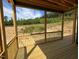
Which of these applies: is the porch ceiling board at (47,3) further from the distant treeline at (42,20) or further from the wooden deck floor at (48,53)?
the wooden deck floor at (48,53)

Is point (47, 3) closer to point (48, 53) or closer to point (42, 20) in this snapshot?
point (42, 20)

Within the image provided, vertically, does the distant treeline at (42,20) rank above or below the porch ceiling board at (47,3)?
below

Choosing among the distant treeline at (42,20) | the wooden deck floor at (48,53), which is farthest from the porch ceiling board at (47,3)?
the wooden deck floor at (48,53)

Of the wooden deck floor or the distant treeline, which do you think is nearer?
the wooden deck floor

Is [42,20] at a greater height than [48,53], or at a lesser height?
greater

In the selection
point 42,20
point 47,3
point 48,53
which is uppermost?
point 47,3

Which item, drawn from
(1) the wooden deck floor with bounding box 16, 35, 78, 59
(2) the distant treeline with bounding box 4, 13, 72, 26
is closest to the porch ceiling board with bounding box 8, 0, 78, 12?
(2) the distant treeline with bounding box 4, 13, 72, 26

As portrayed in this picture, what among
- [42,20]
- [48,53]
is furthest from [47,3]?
[48,53]

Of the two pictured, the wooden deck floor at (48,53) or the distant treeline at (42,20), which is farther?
the distant treeline at (42,20)

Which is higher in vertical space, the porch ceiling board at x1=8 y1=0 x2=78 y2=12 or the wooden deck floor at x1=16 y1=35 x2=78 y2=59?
the porch ceiling board at x1=8 y1=0 x2=78 y2=12

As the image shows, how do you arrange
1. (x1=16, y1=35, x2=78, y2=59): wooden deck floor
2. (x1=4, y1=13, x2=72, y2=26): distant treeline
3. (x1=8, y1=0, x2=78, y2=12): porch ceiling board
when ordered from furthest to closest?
(x1=4, y1=13, x2=72, y2=26): distant treeline
(x1=8, y1=0, x2=78, y2=12): porch ceiling board
(x1=16, y1=35, x2=78, y2=59): wooden deck floor

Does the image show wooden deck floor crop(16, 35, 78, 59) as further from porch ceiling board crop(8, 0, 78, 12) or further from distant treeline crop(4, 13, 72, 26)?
porch ceiling board crop(8, 0, 78, 12)

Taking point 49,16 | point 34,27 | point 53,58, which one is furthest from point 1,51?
point 49,16

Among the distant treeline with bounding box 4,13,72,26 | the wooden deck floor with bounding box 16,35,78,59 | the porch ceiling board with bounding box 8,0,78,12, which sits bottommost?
the wooden deck floor with bounding box 16,35,78,59
